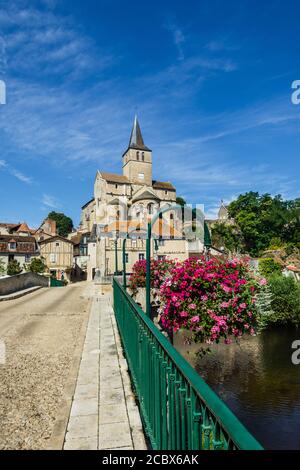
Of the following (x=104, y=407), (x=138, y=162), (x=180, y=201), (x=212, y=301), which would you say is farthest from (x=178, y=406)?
(x=180, y=201)

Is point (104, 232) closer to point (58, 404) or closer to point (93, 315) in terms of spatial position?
point (93, 315)

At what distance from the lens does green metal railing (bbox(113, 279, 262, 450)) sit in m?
1.51

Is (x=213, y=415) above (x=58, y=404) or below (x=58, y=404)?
above

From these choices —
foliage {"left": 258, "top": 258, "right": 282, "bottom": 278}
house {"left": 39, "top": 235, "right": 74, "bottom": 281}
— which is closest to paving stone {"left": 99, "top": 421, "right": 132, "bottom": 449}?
foliage {"left": 258, "top": 258, "right": 282, "bottom": 278}

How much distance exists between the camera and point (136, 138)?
6694 centimetres

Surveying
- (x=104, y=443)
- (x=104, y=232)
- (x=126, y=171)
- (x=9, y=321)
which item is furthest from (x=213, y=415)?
(x=126, y=171)

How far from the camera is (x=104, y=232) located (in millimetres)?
39906

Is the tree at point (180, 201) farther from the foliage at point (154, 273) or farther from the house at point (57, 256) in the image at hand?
the foliage at point (154, 273)

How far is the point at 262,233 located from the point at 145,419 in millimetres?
65909

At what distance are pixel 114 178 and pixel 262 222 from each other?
101 feet

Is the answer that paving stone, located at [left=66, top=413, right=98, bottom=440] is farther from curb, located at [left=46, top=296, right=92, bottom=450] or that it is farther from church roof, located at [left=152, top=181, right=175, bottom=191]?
church roof, located at [left=152, top=181, right=175, bottom=191]

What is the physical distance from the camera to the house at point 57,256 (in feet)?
162

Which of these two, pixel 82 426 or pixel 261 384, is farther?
pixel 261 384

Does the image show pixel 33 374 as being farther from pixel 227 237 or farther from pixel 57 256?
pixel 227 237
